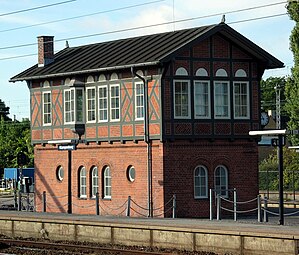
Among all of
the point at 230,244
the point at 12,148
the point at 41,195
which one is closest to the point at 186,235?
the point at 230,244

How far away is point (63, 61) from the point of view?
4422cm

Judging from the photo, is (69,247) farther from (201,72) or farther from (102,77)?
(102,77)

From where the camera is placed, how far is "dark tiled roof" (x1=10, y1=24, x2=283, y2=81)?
125ft

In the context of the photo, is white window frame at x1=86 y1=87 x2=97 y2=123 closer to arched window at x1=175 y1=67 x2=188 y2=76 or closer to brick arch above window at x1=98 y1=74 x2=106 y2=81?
brick arch above window at x1=98 y1=74 x2=106 y2=81

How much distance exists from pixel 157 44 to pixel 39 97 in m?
7.02

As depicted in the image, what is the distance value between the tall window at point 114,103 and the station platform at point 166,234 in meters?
8.95

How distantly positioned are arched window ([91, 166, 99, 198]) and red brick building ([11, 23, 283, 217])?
0.04m

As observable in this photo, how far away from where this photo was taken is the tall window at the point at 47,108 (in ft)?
143

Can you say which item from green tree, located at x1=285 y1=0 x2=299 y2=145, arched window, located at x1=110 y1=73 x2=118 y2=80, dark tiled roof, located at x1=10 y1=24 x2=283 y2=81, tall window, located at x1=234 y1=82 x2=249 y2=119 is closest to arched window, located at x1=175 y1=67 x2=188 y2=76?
dark tiled roof, located at x1=10 y1=24 x2=283 y2=81

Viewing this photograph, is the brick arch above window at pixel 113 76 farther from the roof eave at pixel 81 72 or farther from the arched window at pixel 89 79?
the arched window at pixel 89 79

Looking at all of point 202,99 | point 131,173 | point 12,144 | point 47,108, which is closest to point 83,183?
point 131,173

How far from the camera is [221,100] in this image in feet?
128

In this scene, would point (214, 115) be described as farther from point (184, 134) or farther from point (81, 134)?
point (81, 134)

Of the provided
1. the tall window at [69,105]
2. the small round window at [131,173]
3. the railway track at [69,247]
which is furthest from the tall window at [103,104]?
the railway track at [69,247]
